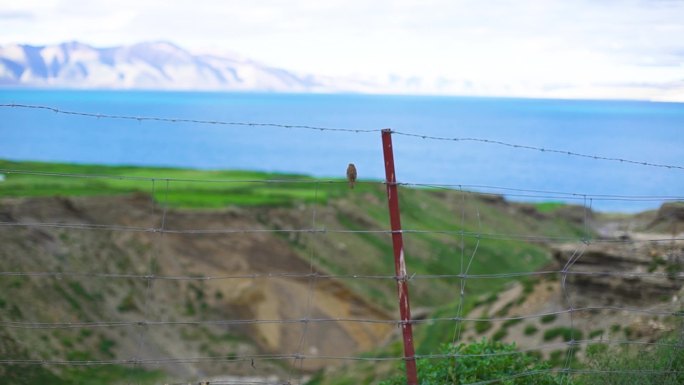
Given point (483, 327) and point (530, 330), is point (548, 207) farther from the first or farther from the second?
point (530, 330)

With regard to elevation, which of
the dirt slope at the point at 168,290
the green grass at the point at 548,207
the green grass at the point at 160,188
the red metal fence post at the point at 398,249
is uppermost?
the red metal fence post at the point at 398,249

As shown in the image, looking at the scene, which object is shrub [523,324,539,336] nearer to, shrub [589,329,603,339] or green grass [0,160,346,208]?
shrub [589,329,603,339]

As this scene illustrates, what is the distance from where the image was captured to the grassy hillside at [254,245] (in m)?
31.0

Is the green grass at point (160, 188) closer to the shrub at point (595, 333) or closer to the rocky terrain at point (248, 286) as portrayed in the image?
the rocky terrain at point (248, 286)

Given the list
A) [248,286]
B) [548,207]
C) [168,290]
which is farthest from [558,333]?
[548,207]

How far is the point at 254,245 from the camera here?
1527 inches

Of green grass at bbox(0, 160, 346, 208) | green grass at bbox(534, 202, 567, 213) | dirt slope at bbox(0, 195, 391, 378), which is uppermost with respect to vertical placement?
green grass at bbox(0, 160, 346, 208)

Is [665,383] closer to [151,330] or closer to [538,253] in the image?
[151,330]

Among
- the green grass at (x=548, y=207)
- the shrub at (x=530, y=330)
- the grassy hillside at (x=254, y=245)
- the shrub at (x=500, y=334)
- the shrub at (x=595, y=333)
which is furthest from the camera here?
the green grass at (x=548, y=207)

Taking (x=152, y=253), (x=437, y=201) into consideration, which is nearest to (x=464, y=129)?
(x=437, y=201)

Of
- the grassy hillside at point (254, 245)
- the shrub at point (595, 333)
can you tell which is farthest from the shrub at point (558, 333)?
the grassy hillside at point (254, 245)

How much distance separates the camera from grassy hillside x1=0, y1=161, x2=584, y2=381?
31000 millimetres

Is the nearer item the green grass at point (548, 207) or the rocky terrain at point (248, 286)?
the rocky terrain at point (248, 286)

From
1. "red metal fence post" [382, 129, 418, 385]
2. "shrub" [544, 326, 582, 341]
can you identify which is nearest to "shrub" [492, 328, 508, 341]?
"shrub" [544, 326, 582, 341]
